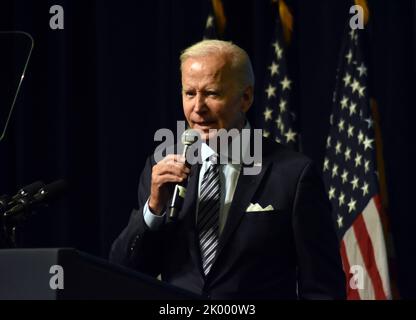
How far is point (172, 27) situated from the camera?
454 cm

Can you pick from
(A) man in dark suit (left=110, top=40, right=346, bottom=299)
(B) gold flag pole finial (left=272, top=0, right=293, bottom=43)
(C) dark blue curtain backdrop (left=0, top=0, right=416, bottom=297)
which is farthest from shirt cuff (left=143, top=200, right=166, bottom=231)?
(C) dark blue curtain backdrop (left=0, top=0, right=416, bottom=297)

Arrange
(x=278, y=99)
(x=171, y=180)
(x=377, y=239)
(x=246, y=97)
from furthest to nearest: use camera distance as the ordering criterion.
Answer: (x=278, y=99)
(x=377, y=239)
(x=246, y=97)
(x=171, y=180)

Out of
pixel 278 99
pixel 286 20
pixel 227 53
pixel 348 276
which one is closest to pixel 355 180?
pixel 348 276

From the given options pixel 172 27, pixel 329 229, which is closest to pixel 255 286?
pixel 329 229

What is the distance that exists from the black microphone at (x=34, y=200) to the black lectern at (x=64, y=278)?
41 cm

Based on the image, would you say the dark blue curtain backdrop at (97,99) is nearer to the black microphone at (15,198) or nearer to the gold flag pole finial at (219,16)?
the gold flag pole finial at (219,16)

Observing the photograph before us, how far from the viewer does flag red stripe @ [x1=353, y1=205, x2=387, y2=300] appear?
3.58 metres

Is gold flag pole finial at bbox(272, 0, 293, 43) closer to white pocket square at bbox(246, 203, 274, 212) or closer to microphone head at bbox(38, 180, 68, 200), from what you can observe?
white pocket square at bbox(246, 203, 274, 212)

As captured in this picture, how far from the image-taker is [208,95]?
2.36 metres

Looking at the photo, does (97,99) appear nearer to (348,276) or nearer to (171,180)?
(348,276)

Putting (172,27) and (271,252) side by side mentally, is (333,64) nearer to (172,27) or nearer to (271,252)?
(172,27)

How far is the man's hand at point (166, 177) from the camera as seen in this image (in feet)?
6.81

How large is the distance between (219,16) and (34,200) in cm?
253

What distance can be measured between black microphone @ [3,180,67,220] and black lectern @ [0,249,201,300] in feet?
1.35
